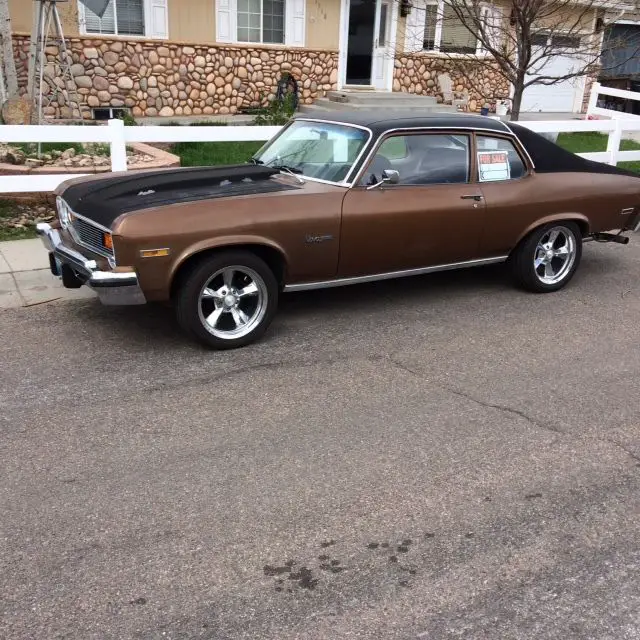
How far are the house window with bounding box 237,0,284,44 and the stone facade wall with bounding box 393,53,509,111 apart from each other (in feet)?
11.6

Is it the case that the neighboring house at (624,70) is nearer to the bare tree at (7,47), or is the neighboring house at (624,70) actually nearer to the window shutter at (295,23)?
the window shutter at (295,23)

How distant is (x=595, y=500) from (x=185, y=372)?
2.65 metres

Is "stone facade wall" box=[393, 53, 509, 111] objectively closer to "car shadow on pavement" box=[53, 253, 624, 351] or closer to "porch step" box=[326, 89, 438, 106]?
"porch step" box=[326, 89, 438, 106]

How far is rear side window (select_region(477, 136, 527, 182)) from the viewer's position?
20.9 ft

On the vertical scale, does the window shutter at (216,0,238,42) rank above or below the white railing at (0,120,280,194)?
above

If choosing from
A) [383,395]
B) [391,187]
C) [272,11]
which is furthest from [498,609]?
[272,11]

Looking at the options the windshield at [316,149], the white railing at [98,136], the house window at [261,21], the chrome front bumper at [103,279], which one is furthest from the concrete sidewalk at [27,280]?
the house window at [261,21]

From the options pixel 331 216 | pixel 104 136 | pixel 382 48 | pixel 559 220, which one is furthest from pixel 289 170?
pixel 382 48

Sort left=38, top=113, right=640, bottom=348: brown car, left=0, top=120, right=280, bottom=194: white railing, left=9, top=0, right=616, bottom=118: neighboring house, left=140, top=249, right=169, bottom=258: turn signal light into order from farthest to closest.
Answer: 1. left=9, top=0, right=616, bottom=118: neighboring house
2. left=0, top=120, right=280, bottom=194: white railing
3. left=38, top=113, right=640, bottom=348: brown car
4. left=140, top=249, right=169, bottom=258: turn signal light

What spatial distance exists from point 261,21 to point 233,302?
13399 millimetres

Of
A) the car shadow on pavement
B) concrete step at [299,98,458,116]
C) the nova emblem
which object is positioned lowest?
the car shadow on pavement

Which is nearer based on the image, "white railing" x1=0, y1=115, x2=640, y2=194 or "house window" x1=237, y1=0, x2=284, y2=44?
"white railing" x1=0, y1=115, x2=640, y2=194

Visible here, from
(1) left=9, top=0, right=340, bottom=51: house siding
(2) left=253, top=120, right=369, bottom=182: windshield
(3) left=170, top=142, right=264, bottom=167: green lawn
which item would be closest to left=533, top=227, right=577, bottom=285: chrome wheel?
(2) left=253, top=120, right=369, bottom=182: windshield

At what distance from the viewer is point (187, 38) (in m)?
15.8
